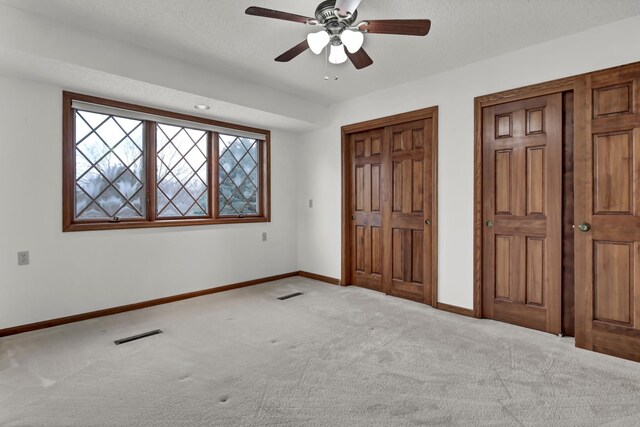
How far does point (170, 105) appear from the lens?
372 centimetres

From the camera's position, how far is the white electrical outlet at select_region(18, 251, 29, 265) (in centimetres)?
300

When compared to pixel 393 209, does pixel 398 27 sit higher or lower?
higher

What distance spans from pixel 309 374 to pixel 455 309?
1923 mm

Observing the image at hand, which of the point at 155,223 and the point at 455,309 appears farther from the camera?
the point at 155,223

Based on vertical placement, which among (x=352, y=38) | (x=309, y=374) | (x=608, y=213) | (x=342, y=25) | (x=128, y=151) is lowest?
(x=309, y=374)

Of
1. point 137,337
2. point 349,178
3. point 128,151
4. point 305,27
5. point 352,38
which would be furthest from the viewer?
point 349,178

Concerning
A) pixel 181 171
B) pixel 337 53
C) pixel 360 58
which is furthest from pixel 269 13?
pixel 181 171

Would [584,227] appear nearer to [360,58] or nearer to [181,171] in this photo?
[360,58]

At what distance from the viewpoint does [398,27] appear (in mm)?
2100

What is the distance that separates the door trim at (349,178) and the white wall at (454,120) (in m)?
0.05

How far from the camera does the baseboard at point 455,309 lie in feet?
11.3

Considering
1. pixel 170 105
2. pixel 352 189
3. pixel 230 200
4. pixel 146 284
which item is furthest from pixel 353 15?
pixel 146 284

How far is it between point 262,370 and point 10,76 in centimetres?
318

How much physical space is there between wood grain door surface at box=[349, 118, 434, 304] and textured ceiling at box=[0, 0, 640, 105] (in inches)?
33.2
